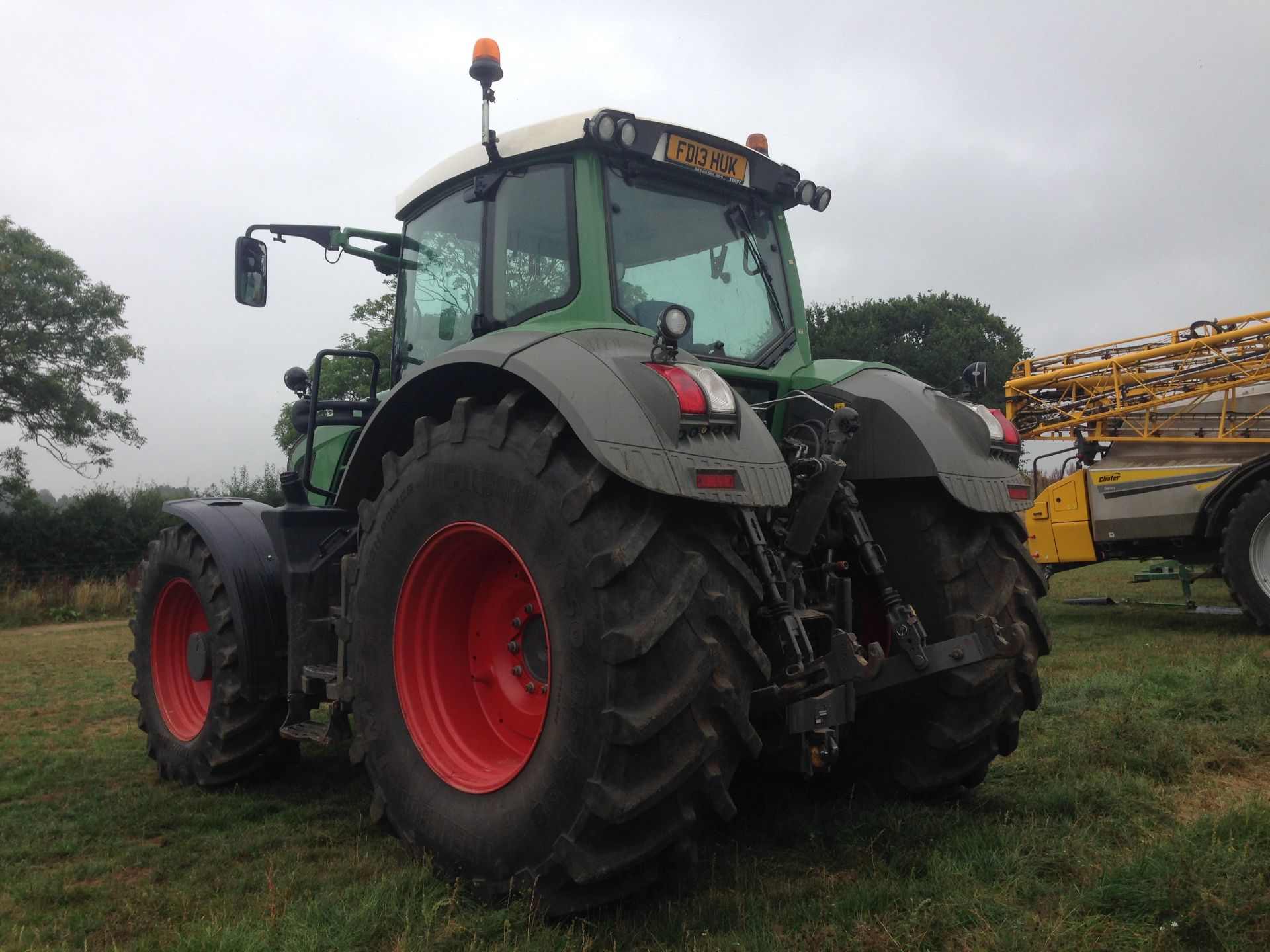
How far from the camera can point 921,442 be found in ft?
11.1

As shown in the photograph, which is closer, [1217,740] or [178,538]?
[1217,740]

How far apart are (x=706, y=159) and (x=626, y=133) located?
0.47 meters

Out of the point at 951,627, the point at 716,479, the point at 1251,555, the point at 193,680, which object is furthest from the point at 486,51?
the point at 1251,555

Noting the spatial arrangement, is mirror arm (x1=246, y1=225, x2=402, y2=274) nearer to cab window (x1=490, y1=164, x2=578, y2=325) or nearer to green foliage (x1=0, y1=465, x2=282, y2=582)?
cab window (x1=490, y1=164, x2=578, y2=325)

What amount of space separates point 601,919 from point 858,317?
3307 centimetres

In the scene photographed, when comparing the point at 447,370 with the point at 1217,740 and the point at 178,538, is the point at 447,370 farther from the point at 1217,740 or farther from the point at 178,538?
the point at 1217,740

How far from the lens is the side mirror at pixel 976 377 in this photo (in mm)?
3805

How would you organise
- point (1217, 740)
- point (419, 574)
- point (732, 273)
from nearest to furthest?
point (419, 574)
point (732, 273)
point (1217, 740)

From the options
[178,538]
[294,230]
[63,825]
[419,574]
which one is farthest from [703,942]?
[294,230]

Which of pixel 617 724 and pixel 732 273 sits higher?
pixel 732 273

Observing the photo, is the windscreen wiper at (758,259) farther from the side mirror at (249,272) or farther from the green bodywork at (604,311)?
the side mirror at (249,272)

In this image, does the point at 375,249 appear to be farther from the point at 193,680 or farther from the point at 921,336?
the point at 921,336

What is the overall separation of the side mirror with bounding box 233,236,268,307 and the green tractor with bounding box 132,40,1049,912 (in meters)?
0.01

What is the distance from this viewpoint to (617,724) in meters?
2.42
